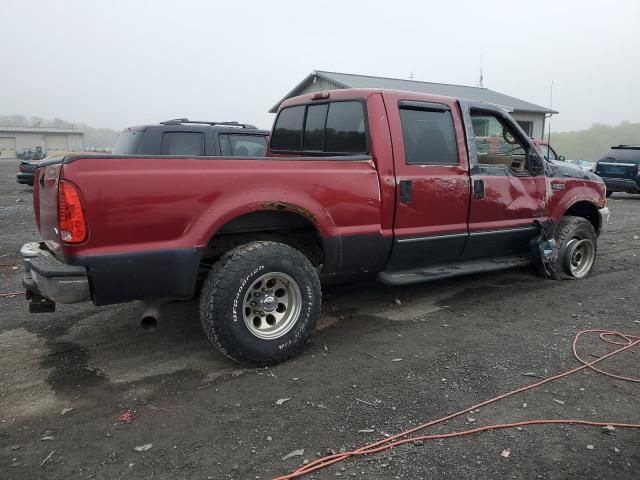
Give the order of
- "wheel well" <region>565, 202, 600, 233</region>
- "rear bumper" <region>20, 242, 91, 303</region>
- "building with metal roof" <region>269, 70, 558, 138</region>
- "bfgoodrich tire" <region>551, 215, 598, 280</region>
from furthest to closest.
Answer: "building with metal roof" <region>269, 70, 558, 138</region>, "wheel well" <region>565, 202, 600, 233</region>, "bfgoodrich tire" <region>551, 215, 598, 280</region>, "rear bumper" <region>20, 242, 91, 303</region>

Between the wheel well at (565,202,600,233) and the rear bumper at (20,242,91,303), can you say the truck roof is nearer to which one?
the wheel well at (565,202,600,233)

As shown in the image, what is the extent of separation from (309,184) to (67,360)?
2236mm

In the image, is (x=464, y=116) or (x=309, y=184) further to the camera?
(x=464, y=116)

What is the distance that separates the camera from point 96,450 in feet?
8.76

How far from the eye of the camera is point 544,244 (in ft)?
18.2

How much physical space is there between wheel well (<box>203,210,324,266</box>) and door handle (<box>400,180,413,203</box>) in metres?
0.82

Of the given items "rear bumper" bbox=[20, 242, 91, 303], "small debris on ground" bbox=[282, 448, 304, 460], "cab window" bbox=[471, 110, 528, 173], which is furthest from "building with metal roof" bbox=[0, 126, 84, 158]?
"small debris on ground" bbox=[282, 448, 304, 460]

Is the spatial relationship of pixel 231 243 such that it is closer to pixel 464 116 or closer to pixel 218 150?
pixel 464 116

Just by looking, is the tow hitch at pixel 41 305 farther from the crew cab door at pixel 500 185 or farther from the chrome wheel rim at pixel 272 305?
the crew cab door at pixel 500 185

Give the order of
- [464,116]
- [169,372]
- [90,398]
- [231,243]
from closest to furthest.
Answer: [90,398], [169,372], [231,243], [464,116]

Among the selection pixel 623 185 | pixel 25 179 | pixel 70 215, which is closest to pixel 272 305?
pixel 70 215

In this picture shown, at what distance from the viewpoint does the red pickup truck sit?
3.11 metres

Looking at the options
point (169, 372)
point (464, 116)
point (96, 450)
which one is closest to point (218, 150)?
point (464, 116)

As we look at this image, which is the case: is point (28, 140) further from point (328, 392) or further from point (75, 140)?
point (328, 392)
